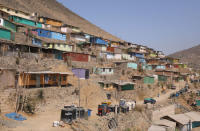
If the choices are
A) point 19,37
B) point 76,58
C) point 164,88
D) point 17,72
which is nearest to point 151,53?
point 164,88

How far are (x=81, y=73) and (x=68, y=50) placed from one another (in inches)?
396

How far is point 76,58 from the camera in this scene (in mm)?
30344

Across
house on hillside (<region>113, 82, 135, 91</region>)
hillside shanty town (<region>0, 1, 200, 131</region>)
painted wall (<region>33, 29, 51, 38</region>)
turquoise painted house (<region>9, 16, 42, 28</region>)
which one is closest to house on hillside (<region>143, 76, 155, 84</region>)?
hillside shanty town (<region>0, 1, 200, 131</region>)

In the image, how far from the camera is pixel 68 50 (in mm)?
35719

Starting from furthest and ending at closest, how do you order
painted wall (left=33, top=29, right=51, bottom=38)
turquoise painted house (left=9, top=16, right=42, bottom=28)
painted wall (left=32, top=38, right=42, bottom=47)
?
turquoise painted house (left=9, top=16, right=42, bottom=28)
painted wall (left=33, top=29, right=51, bottom=38)
painted wall (left=32, top=38, right=42, bottom=47)

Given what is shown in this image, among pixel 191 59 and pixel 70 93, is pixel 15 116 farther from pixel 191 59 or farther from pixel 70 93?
pixel 191 59

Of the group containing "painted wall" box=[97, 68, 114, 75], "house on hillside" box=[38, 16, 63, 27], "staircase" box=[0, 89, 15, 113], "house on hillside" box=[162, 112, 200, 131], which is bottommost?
"house on hillside" box=[162, 112, 200, 131]

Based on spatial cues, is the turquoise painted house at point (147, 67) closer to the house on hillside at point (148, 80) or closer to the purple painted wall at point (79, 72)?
the house on hillside at point (148, 80)

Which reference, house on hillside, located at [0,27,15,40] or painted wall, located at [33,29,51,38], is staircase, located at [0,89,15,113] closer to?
house on hillside, located at [0,27,15,40]

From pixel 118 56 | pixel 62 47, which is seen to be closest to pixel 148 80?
pixel 118 56

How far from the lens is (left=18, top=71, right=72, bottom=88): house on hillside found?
17.4m

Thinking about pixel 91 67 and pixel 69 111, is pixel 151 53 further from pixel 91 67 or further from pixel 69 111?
pixel 69 111

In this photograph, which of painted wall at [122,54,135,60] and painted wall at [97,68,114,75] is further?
painted wall at [122,54,135,60]

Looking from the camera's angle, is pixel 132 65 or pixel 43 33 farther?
pixel 132 65
